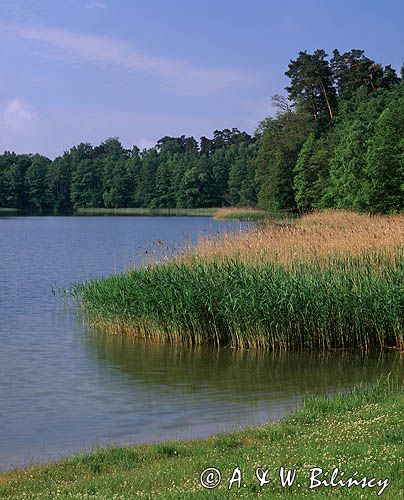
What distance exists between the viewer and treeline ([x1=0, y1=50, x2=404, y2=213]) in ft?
153

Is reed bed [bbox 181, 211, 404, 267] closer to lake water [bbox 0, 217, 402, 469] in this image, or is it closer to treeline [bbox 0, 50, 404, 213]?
lake water [bbox 0, 217, 402, 469]

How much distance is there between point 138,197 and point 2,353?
107090 mm

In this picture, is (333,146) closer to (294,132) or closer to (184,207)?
(294,132)

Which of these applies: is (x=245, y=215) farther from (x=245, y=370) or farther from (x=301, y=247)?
(x=245, y=370)

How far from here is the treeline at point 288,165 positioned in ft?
153

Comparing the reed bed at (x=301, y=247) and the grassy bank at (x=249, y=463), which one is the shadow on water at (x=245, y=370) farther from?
the grassy bank at (x=249, y=463)

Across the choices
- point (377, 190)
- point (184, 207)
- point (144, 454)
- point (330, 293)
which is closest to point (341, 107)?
point (377, 190)

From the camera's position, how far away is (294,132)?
234 ft

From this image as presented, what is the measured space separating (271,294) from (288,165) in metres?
59.2

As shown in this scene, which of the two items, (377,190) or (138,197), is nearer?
(377,190)

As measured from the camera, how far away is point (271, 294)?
1457cm
